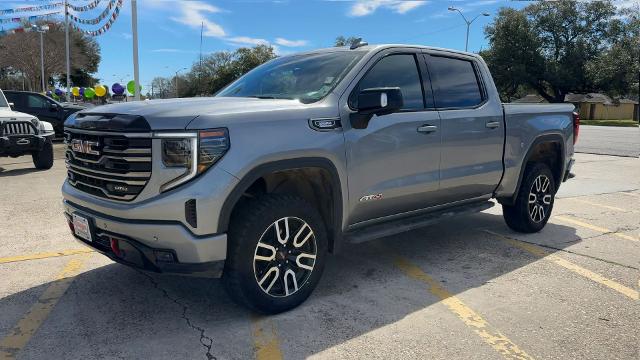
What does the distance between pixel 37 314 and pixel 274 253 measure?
172 centimetres

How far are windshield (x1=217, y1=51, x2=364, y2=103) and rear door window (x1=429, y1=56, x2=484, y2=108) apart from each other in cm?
90

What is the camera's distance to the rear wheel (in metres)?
5.57

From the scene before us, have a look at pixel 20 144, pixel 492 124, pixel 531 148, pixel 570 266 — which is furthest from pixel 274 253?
pixel 20 144

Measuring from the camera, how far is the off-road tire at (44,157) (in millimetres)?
10773

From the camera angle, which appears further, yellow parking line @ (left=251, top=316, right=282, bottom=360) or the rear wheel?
the rear wheel

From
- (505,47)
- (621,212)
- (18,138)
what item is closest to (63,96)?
(505,47)

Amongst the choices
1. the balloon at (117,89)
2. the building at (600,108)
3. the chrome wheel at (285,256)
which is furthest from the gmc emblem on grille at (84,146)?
the building at (600,108)

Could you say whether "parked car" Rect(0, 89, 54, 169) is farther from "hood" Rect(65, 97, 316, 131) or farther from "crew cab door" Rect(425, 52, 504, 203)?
"crew cab door" Rect(425, 52, 504, 203)

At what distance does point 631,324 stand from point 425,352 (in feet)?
5.09

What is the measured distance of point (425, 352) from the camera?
311 centimetres

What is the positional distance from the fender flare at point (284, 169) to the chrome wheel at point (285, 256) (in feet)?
0.81

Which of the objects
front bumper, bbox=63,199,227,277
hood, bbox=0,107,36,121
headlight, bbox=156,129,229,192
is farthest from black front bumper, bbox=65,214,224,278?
hood, bbox=0,107,36,121

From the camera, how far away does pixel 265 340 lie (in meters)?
3.23

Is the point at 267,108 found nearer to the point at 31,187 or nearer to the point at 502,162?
the point at 502,162
